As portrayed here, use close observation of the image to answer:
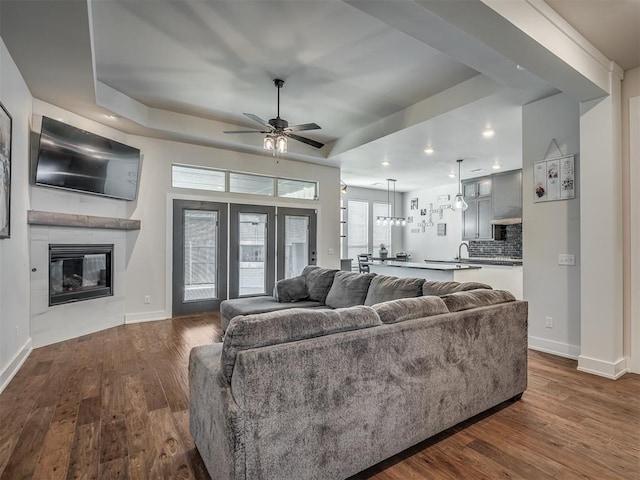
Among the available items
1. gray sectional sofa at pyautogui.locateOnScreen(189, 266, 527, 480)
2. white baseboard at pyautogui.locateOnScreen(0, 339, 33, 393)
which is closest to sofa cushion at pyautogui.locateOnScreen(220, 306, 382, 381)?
gray sectional sofa at pyautogui.locateOnScreen(189, 266, 527, 480)

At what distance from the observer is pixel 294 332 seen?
5.02 feet

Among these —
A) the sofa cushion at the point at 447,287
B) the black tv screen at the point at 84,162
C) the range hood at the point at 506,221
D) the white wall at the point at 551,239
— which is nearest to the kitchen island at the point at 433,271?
the white wall at the point at 551,239

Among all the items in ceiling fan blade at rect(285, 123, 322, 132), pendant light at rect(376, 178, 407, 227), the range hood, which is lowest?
the range hood

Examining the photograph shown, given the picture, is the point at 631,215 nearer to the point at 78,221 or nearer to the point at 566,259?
the point at 566,259

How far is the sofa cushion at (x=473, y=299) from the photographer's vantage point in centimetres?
217

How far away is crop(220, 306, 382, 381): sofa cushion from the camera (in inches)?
55.7

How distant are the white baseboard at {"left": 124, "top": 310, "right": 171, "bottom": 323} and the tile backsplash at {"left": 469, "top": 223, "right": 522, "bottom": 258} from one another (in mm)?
6750

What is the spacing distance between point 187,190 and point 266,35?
3066mm

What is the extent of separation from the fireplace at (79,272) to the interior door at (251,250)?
1.81 meters

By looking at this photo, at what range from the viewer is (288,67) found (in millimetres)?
3580

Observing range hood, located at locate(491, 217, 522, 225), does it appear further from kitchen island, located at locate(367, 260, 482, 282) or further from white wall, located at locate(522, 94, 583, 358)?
white wall, located at locate(522, 94, 583, 358)

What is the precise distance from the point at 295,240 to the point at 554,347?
4.31m

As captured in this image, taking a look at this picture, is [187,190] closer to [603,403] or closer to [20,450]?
[20,450]

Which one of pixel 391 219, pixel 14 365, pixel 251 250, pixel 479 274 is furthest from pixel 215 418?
pixel 391 219
